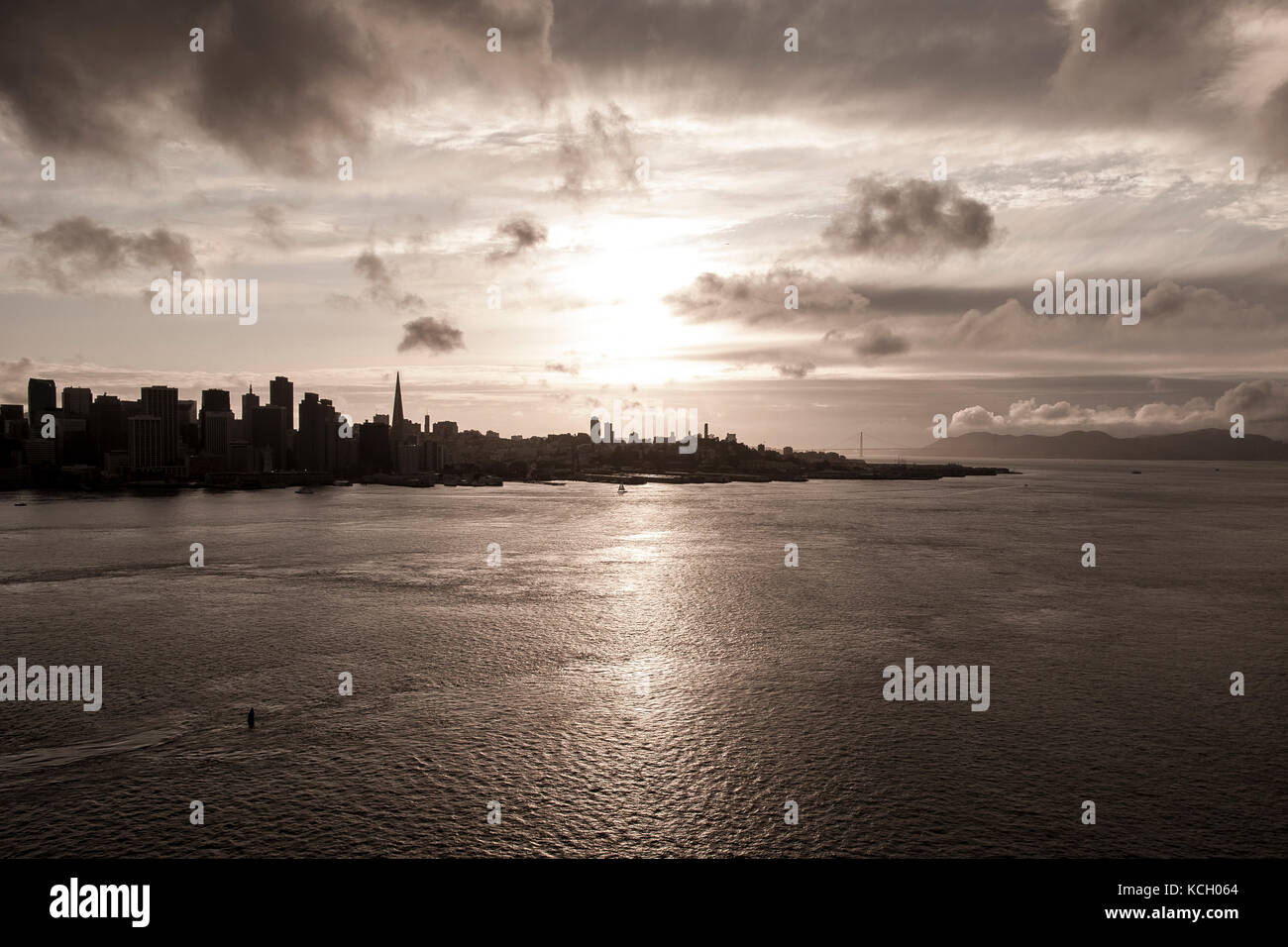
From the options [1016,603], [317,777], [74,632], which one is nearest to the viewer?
[317,777]
